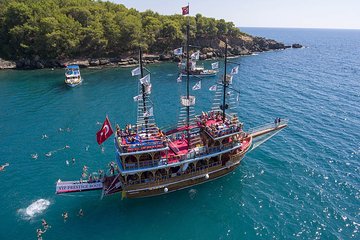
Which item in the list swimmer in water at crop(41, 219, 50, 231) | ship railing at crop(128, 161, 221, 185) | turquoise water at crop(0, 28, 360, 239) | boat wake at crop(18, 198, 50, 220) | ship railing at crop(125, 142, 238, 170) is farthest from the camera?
ship railing at crop(128, 161, 221, 185)

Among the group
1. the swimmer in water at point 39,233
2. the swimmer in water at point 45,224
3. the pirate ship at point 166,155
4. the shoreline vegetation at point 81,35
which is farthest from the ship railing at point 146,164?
the shoreline vegetation at point 81,35

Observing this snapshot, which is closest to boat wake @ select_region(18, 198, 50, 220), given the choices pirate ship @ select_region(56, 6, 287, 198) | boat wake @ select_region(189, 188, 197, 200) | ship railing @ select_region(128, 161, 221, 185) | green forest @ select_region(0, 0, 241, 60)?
pirate ship @ select_region(56, 6, 287, 198)

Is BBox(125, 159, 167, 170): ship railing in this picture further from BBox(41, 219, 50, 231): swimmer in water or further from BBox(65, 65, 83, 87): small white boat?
BBox(65, 65, 83, 87): small white boat

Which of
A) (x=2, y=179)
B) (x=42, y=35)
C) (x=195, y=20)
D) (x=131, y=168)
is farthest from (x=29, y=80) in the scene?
(x=195, y=20)

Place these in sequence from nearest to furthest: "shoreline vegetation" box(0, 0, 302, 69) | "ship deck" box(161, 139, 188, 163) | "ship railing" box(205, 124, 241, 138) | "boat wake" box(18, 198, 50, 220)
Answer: "boat wake" box(18, 198, 50, 220) → "ship deck" box(161, 139, 188, 163) → "ship railing" box(205, 124, 241, 138) → "shoreline vegetation" box(0, 0, 302, 69)

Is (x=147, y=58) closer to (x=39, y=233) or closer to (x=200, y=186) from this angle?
(x=200, y=186)

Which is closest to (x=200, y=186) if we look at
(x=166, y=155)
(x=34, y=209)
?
(x=166, y=155)

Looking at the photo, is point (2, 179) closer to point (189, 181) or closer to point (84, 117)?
point (84, 117)

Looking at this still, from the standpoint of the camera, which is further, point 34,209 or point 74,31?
point 74,31
